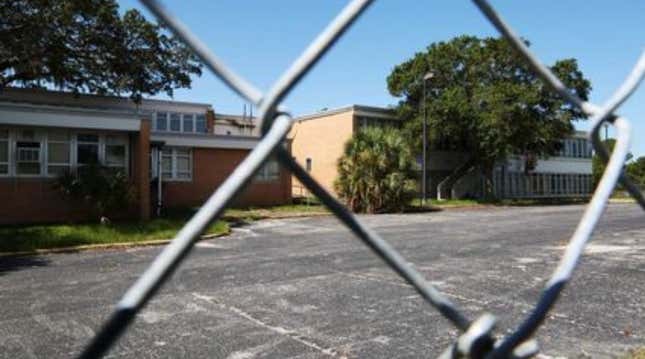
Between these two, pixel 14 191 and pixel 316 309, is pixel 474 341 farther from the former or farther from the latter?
pixel 14 191

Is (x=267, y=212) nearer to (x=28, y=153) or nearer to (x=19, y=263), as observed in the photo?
(x=28, y=153)

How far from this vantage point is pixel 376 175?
31.5 metres

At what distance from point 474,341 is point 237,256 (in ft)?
43.1

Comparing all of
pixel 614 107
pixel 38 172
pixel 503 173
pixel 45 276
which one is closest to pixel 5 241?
pixel 45 276

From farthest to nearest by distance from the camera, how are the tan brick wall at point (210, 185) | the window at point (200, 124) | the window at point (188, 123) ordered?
the window at point (200, 124) < the window at point (188, 123) < the tan brick wall at point (210, 185)

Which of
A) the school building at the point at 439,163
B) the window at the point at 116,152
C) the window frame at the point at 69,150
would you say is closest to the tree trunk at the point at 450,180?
the school building at the point at 439,163

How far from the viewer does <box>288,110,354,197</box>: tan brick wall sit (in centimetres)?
4275

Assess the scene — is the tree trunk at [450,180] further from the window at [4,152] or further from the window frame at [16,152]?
the window at [4,152]

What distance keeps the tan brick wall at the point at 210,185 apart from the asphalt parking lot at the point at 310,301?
1627cm

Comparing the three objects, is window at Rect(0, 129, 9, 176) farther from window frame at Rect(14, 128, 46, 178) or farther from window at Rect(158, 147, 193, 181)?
window at Rect(158, 147, 193, 181)

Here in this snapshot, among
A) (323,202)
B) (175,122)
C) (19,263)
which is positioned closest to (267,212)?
(19,263)

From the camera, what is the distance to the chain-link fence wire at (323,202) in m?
0.74

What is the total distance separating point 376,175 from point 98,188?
14293mm

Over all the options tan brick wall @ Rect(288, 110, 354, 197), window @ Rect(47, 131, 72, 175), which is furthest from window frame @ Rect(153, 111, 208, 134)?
window @ Rect(47, 131, 72, 175)
